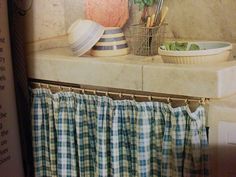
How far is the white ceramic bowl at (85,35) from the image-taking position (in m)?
1.33

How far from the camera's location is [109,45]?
136 centimetres

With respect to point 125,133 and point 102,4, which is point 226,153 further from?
point 102,4

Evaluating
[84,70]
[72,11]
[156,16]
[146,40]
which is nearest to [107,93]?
[84,70]

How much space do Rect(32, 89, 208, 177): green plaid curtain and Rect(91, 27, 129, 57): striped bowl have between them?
0.52 feet

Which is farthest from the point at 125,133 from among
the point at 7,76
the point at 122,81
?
the point at 7,76

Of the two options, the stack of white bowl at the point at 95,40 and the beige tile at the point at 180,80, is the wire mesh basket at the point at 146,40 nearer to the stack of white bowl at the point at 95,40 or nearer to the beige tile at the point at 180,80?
the stack of white bowl at the point at 95,40

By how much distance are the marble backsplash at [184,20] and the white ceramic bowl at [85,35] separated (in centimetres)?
22

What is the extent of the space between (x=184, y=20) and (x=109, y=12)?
0.27m

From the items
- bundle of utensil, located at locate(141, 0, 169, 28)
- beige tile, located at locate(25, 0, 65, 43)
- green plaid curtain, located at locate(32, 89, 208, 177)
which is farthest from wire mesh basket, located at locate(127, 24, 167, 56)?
beige tile, located at locate(25, 0, 65, 43)

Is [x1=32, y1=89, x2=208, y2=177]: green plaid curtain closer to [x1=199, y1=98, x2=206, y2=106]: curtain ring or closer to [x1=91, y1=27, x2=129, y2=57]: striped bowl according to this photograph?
[x1=199, y1=98, x2=206, y2=106]: curtain ring

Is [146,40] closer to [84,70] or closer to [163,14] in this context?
[163,14]

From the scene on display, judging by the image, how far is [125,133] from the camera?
1250 millimetres

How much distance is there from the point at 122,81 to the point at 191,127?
237 millimetres

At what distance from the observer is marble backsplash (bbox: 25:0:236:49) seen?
1.46 m
